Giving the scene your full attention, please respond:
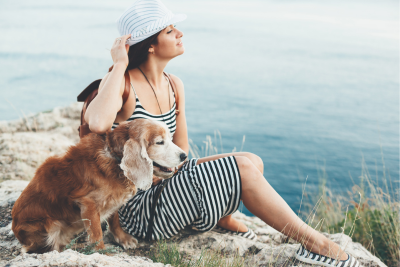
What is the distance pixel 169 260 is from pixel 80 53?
21.4 m

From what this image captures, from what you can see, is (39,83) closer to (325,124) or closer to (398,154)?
(325,124)

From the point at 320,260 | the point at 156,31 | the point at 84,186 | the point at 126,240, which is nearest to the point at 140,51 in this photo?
the point at 156,31

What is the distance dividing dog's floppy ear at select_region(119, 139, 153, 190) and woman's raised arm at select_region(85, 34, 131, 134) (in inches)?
12.8

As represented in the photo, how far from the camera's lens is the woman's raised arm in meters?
2.62

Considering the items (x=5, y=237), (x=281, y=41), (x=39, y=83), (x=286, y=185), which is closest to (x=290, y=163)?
(x=286, y=185)

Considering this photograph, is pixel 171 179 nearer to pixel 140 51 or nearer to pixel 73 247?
pixel 73 247

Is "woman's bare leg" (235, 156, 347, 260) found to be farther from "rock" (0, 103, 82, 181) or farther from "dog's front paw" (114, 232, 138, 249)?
"rock" (0, 103, 82, 181)

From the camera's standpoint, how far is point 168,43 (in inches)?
123

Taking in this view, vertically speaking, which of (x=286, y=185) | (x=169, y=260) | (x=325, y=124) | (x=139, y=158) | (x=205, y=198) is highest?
(x=139, y=158)

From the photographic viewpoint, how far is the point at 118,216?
303cm

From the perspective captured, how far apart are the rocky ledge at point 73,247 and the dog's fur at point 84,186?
0.80ft

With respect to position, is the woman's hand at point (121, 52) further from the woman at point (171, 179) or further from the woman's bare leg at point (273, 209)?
the woman's bare leg at point (273, 209)

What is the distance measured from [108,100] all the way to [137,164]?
2.02 feet

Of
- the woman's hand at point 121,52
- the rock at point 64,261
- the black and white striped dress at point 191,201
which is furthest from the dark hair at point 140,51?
the rock at point 64,261
